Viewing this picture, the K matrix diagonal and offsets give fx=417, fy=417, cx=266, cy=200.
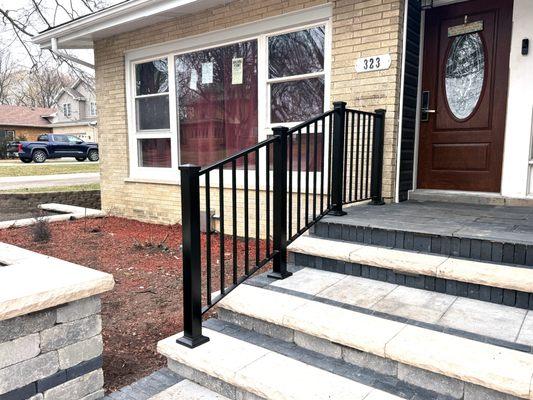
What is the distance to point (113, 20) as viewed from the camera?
562 centimetres

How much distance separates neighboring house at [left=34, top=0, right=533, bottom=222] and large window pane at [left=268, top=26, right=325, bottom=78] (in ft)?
0.04

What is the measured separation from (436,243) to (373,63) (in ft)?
6.63

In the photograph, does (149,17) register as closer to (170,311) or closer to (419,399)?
(170,311)

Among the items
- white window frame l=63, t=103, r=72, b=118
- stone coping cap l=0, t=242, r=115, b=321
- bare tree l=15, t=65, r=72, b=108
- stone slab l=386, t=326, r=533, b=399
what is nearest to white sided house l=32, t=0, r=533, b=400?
stone slab l=386, t=326, r=533, b=399

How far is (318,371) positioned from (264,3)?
13.2ft

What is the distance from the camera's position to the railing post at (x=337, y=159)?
126 inches

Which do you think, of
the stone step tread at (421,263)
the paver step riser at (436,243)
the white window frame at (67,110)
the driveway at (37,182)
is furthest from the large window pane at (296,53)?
the white window frame at (67,110)

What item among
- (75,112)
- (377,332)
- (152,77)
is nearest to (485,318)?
(377,332)

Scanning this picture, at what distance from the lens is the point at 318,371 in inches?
76.1

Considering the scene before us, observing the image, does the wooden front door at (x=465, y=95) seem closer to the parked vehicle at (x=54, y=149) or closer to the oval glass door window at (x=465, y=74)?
the oval glass door window at (x=465, y=74)

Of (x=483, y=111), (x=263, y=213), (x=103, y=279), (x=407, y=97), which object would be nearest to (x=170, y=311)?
(x=103, y=279)

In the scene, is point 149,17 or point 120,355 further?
point 149,17

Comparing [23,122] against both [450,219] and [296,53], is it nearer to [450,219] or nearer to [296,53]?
[296,53]

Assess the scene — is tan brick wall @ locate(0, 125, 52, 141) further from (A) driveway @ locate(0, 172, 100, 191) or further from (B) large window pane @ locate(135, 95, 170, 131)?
(B) large window pane @ locate(135, 95, 170, 131)
